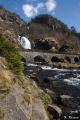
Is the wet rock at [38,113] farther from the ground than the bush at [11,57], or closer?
closer

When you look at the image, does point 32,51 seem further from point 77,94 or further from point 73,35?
point 73,35

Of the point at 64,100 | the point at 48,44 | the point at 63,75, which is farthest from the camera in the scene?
the point at 48,44

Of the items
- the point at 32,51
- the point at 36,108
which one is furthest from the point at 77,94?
the point at 32,51

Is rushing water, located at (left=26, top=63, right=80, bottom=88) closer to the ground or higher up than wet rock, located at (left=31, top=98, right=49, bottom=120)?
closer to the ground

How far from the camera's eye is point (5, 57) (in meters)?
24.2

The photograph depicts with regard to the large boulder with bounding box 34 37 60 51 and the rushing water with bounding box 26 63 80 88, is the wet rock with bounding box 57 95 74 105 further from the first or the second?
the large boulder with bounding box 34 37 60 51

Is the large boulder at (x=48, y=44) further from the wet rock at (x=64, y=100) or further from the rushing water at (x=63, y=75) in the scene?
the wet rock at (x=64, y=100)

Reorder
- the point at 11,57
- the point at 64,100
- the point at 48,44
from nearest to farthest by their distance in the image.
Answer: the point at 64,100
the point at 11,57
the point at 48,44

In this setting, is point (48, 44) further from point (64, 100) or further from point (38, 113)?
point (38, 113)

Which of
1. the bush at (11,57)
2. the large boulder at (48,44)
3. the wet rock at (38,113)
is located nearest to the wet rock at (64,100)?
the wet rock at (38,113)

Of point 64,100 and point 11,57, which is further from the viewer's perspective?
point 11,57

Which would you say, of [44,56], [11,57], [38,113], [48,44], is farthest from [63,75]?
[48,44]

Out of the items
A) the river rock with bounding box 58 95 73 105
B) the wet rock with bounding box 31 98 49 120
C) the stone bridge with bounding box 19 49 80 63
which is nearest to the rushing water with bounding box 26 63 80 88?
the river rock with bounding box 58 95 73 105

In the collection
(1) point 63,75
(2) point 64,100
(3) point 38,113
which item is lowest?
(1) point 63,75
